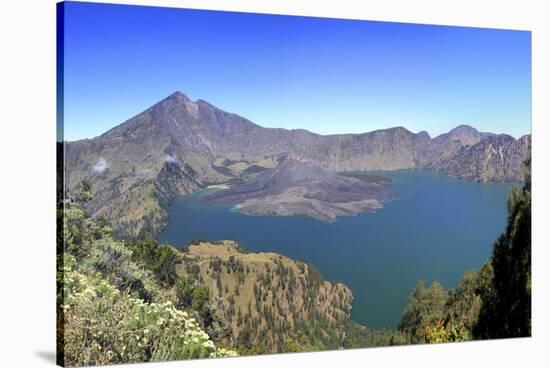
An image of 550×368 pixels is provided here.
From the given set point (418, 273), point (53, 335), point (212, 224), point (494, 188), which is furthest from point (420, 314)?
point (53, 335)

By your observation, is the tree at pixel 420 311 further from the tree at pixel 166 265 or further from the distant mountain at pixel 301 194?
the tree at pixel 166 265

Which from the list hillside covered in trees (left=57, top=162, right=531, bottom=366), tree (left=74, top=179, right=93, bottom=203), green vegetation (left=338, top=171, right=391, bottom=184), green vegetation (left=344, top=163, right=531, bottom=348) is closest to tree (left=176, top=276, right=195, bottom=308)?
hillside covered in trees (left=57, top=162, right=531, bottom=366)

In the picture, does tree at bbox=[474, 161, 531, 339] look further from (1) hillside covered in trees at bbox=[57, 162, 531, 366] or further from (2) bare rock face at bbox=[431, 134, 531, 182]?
(2) bare rock face at bbox=[431, 134, 531, 182]

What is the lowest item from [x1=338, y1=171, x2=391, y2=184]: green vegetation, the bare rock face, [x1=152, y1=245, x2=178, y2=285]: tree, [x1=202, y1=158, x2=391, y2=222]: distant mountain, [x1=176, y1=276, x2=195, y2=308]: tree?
[x1=176, y1=276, x2=195, y2=308]: tree

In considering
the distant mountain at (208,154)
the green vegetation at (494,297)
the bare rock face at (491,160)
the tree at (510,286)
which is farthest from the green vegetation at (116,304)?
the bare rock face at (491,160)

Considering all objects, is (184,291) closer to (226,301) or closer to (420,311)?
(226,301)

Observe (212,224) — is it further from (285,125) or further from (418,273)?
(418,273)
